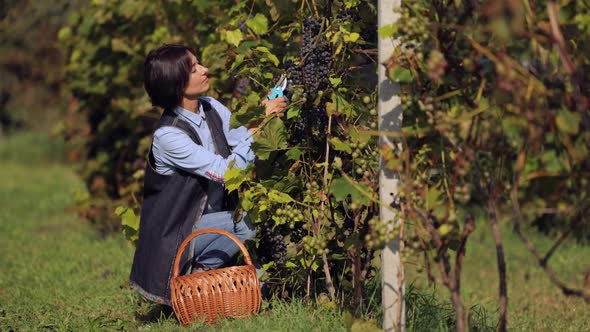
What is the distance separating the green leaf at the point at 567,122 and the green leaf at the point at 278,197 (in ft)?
4.89

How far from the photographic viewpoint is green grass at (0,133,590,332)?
425 cm

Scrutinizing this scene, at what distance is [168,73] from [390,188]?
4.88ft

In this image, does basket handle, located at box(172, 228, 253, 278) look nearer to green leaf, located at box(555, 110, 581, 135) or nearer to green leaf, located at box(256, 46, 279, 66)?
green leaf, located at box(256, 46, 279, 66)

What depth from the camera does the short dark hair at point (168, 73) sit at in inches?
178

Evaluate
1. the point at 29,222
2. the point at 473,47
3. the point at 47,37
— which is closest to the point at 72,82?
the point at 29,222

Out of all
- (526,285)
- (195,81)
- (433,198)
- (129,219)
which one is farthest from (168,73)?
(526,285)

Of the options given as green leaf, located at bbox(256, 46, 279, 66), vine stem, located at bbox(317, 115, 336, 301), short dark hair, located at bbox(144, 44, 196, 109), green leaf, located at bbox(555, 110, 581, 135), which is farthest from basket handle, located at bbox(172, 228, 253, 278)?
green leaf, located at bbox(555, 110, 581, 135)

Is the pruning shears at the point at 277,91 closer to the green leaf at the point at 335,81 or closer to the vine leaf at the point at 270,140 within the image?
the vine leaf at the point at 270,140

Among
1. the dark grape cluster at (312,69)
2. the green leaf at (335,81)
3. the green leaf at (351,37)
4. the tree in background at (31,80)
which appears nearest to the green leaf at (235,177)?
the dark grape cluster at (312,69)

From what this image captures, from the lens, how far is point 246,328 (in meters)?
4.07

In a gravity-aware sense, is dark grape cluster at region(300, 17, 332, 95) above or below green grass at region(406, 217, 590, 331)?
above

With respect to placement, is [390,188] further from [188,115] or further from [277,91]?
[188,115]

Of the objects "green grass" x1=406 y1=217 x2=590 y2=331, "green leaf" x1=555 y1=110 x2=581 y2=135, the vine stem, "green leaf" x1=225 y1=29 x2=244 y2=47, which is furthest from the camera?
"green grass" x1=406 y1=217 x2=590 y2=331

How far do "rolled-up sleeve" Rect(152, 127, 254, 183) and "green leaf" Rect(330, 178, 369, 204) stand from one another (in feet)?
2.50
